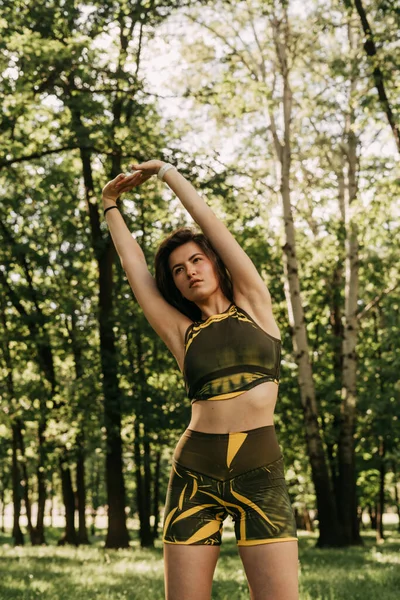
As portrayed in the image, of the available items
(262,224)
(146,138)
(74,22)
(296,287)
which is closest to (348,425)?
(296,287)

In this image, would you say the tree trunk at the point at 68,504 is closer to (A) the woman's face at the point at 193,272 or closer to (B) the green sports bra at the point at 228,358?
(A) the woman's face at the point at 193,272

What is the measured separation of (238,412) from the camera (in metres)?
3.15

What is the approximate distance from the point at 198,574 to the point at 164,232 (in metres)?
19.9

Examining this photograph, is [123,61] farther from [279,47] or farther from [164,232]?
[164,232]

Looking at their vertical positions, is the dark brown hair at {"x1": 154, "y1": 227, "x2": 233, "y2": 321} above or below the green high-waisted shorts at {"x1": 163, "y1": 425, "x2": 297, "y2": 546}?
above

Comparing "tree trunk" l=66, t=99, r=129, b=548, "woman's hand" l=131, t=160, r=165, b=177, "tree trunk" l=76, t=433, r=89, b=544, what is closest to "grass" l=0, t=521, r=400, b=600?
"woman's hand" l=131, t=160, r=165, b=177

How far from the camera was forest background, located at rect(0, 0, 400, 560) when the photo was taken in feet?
47.5

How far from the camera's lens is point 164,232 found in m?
22.6

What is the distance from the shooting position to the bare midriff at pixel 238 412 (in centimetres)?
314

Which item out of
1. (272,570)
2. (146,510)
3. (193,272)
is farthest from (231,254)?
(146,510)

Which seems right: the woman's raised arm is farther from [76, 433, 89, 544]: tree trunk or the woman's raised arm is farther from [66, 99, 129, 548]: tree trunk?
[76, 433, 89, 544]: tree trunk

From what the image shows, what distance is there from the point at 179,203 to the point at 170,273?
18.4 metres

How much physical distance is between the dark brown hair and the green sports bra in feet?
0.69

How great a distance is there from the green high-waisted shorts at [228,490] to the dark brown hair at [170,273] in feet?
2.12
